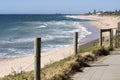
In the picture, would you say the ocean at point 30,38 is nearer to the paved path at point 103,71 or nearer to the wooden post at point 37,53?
the paved path at point 103,71

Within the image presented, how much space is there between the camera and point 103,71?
10516 mm

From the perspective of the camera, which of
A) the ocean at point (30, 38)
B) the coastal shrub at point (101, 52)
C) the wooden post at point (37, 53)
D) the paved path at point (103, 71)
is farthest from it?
the ocean at point (30, 38)

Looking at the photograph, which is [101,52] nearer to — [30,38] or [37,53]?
[37,53]

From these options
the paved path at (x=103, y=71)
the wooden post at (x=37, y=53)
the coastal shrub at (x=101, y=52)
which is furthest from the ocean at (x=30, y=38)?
the wooden post at (x=37, y=53)

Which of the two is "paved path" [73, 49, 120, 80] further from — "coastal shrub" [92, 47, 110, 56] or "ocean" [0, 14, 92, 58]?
"ocean" [0, 14, 92, 58]

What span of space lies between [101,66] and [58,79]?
2936mm

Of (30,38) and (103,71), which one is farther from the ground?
(103,71)

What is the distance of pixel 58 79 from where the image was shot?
894 cm

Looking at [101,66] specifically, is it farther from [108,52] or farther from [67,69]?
[108,52]

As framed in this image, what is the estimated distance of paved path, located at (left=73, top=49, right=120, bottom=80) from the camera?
9.52 m

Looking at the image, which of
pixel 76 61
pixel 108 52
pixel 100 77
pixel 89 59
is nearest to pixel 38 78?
pixel 100 77

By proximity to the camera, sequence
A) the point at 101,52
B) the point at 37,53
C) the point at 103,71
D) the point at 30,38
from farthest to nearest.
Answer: the point at 30,38
the point at 101,52
the point at 103,71
the point at 37,53

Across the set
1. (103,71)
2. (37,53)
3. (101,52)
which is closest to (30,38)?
(101,52)

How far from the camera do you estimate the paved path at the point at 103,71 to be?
9523mm
